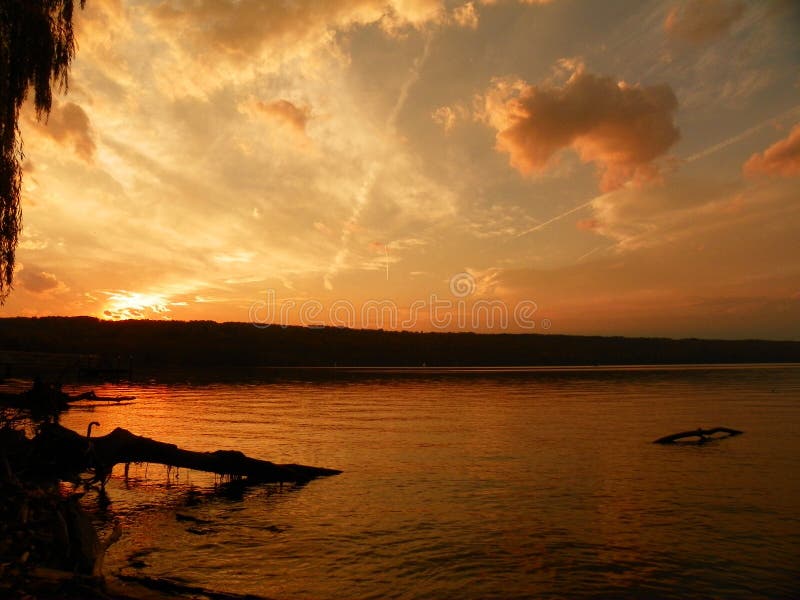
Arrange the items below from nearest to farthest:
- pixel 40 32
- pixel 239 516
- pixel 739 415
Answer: pixel 40 32
pixel 239 516
pixel 739 415

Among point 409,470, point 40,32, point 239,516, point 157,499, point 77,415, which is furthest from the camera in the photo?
point 77,415

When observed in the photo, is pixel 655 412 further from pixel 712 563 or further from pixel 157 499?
pixel 157 499

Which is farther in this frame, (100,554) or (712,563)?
(712,563)

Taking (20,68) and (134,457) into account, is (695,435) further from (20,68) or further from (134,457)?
(20,68)

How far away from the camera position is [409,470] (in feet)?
77.3

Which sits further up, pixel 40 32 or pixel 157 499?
pixel 40 32

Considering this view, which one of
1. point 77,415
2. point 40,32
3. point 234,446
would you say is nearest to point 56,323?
point 77,415

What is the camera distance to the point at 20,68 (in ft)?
47.0

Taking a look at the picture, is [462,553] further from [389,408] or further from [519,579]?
[389,408]

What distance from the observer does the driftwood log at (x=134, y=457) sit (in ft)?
52.9

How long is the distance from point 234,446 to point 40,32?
20.4 metres

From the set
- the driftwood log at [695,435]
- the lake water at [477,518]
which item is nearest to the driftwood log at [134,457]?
the lake water at [477,518]

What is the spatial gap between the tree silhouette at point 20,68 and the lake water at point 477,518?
8679 mm

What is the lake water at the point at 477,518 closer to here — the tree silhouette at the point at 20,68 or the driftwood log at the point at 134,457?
the driftwood log at the point at 134,457
